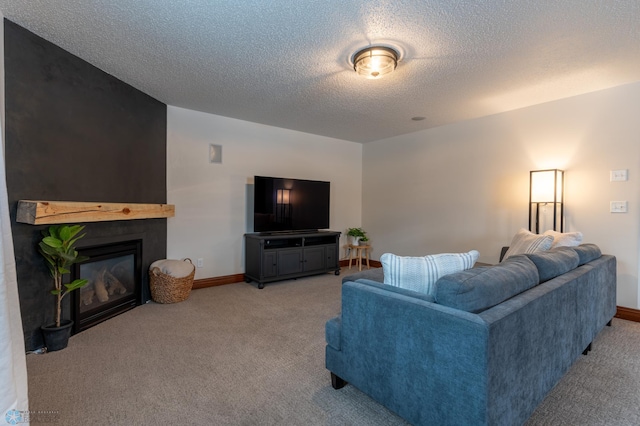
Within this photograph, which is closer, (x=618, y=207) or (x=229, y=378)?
(x=229, y=378)

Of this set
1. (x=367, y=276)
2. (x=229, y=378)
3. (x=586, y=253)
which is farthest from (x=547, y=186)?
(x=229, y=378)

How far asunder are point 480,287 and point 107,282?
11.3ft

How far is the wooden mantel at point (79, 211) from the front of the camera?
7.09 ft

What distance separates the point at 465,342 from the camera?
3.95ft

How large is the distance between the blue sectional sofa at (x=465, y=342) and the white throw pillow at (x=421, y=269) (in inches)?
3.3

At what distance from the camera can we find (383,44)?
235cm

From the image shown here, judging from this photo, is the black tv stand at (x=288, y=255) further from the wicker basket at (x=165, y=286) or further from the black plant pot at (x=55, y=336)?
the black plant pot at (x=55, y=336)

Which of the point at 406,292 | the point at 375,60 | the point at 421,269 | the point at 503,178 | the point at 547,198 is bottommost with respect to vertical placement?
the point at 406,292

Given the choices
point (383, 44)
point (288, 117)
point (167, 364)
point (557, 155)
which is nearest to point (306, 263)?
point (288, 117)

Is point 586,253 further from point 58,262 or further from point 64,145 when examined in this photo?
point 64,145

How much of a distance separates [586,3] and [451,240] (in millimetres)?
3203

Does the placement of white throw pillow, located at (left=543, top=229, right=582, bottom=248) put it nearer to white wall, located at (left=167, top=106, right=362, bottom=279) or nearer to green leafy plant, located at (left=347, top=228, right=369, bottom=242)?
green leafy plant, located at (left=347, top=228, right=369, bottom=242)

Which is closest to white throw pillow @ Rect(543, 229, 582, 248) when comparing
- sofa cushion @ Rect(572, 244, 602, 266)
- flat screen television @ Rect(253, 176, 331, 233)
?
sofa cushion @ Rect(572, 244, 602, 266)

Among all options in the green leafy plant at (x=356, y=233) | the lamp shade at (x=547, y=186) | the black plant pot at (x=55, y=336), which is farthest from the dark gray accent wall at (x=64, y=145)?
the lamp shade at (x=547, y=186)
